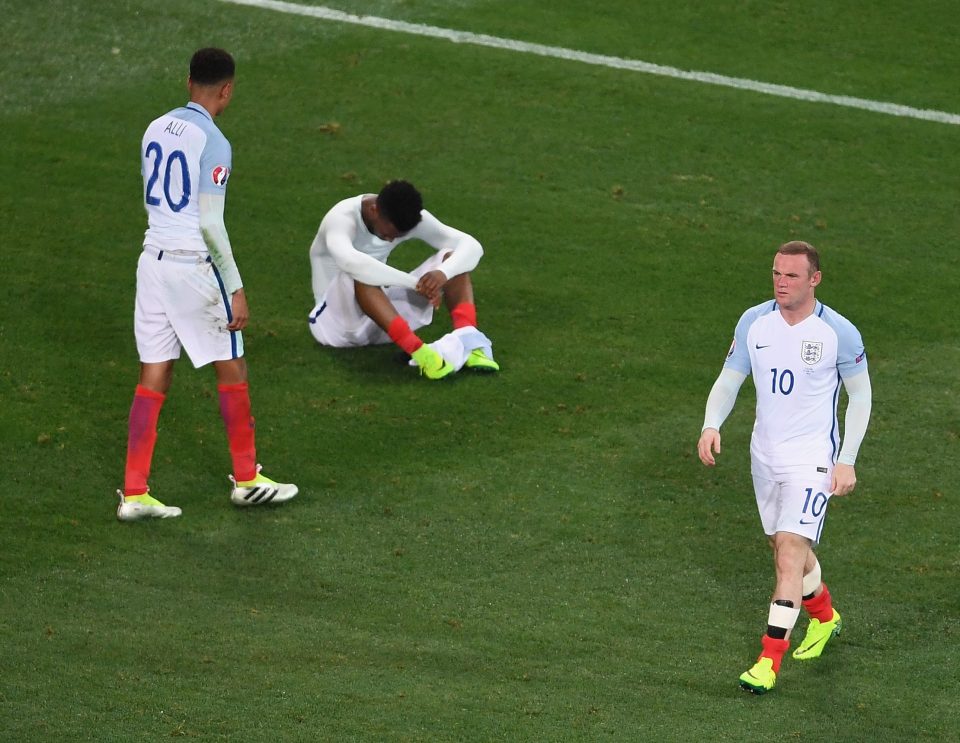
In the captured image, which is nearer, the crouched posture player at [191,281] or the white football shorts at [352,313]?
the crouched posture player at [191,281]

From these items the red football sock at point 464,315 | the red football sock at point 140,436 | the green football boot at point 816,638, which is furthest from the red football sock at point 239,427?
the green football boot at point 816,638

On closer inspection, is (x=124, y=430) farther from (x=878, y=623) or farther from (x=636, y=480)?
(x=878, y=623)

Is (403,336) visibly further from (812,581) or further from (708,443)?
(812,581)

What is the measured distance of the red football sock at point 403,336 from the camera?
8.86 metres

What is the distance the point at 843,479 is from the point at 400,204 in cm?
375

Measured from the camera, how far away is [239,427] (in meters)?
7.36

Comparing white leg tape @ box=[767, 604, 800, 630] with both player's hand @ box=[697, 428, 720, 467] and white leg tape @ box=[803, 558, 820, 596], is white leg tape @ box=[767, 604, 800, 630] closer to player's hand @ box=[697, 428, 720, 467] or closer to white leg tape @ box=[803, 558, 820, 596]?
white leg tape @ box=[803, 558, 820, 596]

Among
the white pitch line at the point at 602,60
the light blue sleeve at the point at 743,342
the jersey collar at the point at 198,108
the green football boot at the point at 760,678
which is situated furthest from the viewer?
the white pitch line at the point at 602,60

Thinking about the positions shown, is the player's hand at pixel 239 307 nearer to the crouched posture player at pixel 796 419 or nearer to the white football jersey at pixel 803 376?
the crouched posture player at pixel 796 419

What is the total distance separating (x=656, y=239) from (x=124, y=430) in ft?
13.8

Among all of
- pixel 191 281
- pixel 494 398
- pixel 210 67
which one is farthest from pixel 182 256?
pixel 494 398

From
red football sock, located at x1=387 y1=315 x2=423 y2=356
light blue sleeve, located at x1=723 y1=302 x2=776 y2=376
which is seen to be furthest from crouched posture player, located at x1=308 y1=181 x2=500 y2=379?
light blue sleeve, located at x1=723 y1=302 x2=776 y2=376

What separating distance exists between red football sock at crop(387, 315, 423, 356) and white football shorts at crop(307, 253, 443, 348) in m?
0.29

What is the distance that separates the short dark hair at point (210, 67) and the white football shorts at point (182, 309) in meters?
0.83
